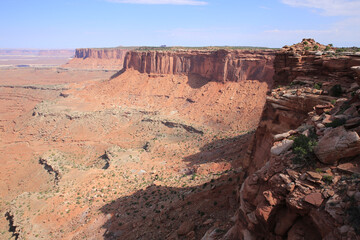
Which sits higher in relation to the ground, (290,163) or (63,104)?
(290,163)

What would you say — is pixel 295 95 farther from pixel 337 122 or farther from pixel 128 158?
pixel 128 158

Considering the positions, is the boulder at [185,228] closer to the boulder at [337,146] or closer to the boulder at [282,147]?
the boulder at [282,147]

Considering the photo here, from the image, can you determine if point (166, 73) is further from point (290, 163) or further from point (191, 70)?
point (290, 163)

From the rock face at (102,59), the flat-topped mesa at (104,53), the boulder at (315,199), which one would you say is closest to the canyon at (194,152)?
the boulder at (315,199)

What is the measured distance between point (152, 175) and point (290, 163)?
24.0 meters

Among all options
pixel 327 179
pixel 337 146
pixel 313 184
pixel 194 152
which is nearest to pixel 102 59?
pixel 194 152

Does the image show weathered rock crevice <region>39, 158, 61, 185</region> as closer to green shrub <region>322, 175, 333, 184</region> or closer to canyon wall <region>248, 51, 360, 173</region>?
canyon wall <region>248, 51, 360, 173</region>

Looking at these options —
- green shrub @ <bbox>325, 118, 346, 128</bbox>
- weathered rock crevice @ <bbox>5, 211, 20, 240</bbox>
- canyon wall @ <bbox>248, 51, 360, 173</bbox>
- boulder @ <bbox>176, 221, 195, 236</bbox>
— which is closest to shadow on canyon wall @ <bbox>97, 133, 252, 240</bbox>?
boulder @ <bbox>176, 221, 195, 236</bbox>

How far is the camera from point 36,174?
34750 millimetres

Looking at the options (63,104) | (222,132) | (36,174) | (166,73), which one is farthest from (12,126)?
(222,132)

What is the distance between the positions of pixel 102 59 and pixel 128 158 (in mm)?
151060

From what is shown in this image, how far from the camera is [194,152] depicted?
121 ft

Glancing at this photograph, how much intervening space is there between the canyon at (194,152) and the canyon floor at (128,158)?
0.57ft

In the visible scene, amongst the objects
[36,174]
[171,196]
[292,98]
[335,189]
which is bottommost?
[36,174]
